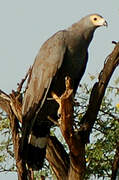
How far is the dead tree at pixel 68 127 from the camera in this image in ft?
16.1

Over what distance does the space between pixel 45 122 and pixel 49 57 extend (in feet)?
2.37

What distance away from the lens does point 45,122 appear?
20.5 ft

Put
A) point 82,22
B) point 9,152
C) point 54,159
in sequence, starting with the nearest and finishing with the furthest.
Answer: point 54,159, point 82,22, point 9,152

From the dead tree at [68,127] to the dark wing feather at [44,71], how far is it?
0.12 meters

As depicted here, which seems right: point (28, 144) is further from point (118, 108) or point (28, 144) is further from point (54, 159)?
point (118, 108)

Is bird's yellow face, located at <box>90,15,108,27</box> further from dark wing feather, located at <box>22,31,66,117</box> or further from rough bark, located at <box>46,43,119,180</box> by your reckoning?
rough bark, located at <box>46,43,119,180</box>

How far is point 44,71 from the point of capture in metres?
6.02

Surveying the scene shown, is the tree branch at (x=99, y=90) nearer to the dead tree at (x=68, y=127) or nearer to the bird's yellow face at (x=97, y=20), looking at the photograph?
the dead tree at (x=68, y=127)

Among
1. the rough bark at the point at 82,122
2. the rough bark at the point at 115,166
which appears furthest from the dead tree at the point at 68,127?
the rough bark at the point at 115,166

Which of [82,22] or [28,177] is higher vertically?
[82,22]

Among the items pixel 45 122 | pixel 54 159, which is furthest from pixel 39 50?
pixel 54 159

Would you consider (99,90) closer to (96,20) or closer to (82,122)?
A: (82,122)

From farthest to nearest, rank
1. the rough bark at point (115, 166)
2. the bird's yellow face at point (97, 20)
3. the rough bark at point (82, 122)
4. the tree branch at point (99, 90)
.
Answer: the bird's yellow face at point (97, 20)
the rough bark at point (115, 166)
the tree branch at point (99, 90)
the rough bark at point (82, 122)

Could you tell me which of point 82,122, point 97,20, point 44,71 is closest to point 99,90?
point 82,122
